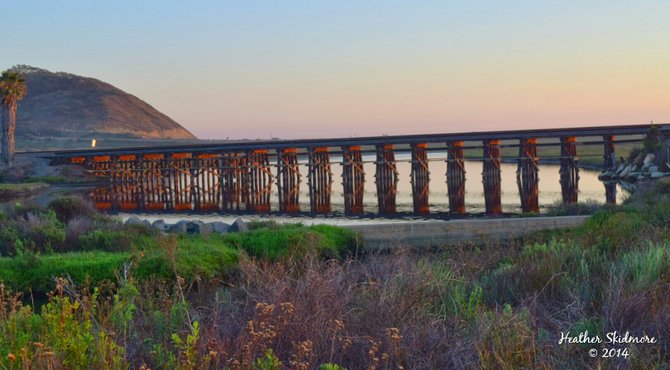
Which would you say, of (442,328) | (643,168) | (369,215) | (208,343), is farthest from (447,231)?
(643,168)

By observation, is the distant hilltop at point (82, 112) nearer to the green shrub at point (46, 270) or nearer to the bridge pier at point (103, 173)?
the bridge pier at point (103, 173)

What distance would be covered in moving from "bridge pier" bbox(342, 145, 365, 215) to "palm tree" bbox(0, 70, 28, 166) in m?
27.9

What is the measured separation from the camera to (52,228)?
1594 cm

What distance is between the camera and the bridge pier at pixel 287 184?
3783cm

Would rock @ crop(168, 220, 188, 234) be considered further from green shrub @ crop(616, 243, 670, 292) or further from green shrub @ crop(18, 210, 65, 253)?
green shrub @ crop(616, 243, 670, 292)

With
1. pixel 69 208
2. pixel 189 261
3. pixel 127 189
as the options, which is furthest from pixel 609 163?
pixel 189 261

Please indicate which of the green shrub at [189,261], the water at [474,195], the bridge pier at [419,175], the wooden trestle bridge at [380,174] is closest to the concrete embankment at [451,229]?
the green shrub at [189,261]

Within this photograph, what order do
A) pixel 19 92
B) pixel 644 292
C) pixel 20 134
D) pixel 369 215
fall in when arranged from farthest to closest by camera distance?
pixel 20 134
pixel 19 92
pixel 369 215
pixel 644 292

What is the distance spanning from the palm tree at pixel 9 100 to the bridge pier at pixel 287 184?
75.0ft

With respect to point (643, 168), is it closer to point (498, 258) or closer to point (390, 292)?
point (498, 258)

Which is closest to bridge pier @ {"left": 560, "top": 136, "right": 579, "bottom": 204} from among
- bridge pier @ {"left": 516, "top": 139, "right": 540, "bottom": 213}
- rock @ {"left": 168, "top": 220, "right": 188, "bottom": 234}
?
bridge pier @ {"left": 516, "top": 139, "right": 540, "bottom": 213}

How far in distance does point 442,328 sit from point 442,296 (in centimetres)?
113

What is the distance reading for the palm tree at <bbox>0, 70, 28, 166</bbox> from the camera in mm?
54156

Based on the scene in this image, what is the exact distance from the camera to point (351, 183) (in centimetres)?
4541
